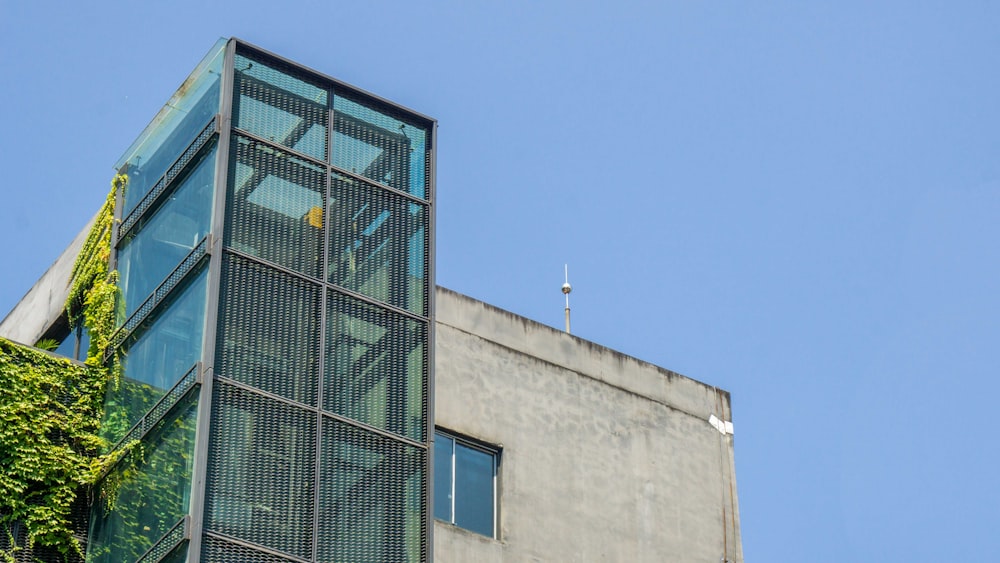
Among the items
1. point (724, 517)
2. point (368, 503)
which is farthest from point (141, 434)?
point (724, 517)

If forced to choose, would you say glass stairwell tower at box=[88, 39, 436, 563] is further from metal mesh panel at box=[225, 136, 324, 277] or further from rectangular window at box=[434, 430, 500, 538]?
rectangular window at box=[434, 430, 500, 538]

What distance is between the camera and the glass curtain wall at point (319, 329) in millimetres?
25250

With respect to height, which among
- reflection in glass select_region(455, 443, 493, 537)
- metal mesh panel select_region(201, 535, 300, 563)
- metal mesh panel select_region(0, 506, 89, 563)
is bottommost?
metal mesh panel select_region(201, 535, 300, 563)

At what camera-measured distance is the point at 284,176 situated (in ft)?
90.4

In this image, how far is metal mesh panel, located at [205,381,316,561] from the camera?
24844mm

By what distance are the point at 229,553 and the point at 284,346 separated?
3.01 metres

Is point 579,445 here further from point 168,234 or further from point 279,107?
point 168,234

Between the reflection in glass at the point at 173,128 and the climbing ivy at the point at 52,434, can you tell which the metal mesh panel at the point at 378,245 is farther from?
the climbing ivy at the point at 52,434

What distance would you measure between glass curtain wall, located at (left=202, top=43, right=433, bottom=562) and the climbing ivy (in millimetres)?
2369

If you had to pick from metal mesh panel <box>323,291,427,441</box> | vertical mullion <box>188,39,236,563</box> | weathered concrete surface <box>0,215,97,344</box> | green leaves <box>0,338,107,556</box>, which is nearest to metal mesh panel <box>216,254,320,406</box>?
vertical mullion <box>188,39,236,563</box>

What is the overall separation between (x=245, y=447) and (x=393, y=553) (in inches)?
91.2

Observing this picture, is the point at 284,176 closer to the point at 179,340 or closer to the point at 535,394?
the point at 179,340

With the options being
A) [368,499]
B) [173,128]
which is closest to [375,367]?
[368,499]

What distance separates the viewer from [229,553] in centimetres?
2450
